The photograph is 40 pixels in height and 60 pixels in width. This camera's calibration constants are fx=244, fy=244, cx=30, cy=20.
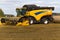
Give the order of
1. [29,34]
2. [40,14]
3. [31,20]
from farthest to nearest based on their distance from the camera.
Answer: [40,14], [31,20], [29,34]

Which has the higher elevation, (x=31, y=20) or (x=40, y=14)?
(x=40, y=14)

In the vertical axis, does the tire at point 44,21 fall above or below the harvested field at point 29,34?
below

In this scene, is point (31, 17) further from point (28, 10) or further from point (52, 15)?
point (52, 15)

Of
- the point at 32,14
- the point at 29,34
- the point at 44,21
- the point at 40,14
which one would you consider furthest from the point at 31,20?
the point at 29,34

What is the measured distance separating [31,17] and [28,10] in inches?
25.7

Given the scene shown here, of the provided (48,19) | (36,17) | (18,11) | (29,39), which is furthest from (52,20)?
(29,39)

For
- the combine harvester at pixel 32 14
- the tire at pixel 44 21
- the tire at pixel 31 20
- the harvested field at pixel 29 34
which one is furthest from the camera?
the tire at pixel 44 21

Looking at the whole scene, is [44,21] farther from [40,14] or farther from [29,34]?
[29,34]

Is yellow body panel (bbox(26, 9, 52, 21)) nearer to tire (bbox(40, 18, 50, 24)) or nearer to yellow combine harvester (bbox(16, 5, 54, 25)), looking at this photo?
yellow combine harvester (bbox(16, 5, 54, 25))

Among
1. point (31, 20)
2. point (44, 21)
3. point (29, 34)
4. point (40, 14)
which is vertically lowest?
point (44, 21)

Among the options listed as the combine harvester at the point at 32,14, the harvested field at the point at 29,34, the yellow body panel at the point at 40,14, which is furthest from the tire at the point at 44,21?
the harvested field at the point at 29,34

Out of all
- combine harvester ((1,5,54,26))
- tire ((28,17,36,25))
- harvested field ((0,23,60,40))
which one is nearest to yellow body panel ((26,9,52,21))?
combine harvester ((1,5,54,26))

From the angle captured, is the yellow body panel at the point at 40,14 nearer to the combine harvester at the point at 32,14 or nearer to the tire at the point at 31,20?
the combine harvester at the point at 32,14

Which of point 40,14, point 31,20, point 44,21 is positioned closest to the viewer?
point 31,20
